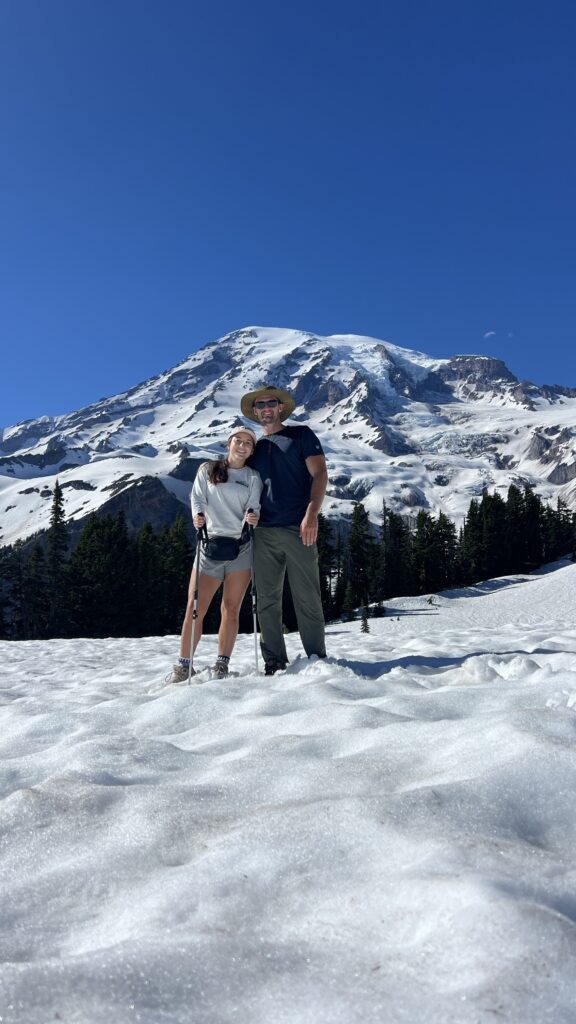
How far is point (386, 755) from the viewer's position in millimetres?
2852

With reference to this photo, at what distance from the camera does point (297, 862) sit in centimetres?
188

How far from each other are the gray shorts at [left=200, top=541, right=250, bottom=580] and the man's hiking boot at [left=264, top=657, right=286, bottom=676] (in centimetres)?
91

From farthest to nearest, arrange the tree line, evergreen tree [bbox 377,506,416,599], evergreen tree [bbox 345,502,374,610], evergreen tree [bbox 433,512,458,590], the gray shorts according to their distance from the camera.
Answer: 1. evergreen tree [bbox 433,512,458,590]
2. evergreen tree [bbox 377,506,416,599]
3. evergreen tree [bbox 345,502,374,610]
4. the tree line
5. the gray shorts

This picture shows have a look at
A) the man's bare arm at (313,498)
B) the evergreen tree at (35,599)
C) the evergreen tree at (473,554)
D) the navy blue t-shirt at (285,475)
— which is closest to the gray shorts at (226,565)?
the navy blue t-shirt at (285,475)

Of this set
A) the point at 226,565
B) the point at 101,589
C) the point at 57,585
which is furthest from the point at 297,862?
the point at 57,585

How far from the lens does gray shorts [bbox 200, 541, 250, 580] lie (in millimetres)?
5973

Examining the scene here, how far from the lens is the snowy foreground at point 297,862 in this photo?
1.27 metres

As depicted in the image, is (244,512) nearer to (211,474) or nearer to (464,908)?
(211,474)

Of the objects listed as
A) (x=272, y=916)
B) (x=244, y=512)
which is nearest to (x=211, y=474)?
(x=244, y=512)

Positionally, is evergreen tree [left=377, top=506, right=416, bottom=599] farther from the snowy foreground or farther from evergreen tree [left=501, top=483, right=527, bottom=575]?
the snowy foreground

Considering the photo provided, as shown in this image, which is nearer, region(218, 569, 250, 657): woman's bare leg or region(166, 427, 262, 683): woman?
region(166, 427, 262, 683): woman

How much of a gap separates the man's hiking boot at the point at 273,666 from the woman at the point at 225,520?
365 millimetres

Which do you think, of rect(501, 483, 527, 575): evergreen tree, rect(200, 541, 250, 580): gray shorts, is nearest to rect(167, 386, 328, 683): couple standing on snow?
rect(200, 541, 250, 580): gray shorts

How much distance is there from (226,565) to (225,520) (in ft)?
1.50
